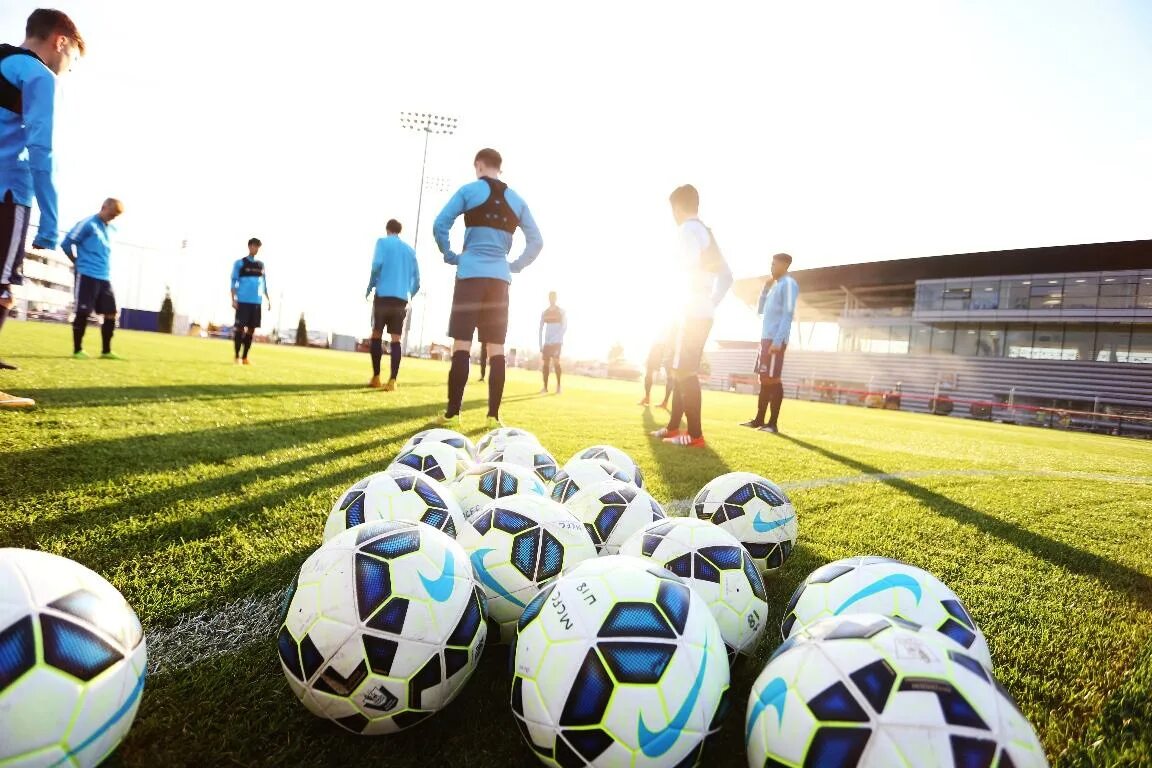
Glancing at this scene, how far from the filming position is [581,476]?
307 cm

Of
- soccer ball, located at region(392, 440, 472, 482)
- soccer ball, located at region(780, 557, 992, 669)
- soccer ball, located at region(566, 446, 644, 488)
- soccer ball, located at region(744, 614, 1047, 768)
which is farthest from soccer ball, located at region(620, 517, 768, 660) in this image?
soccer ball, located at region(392, 440, 472, 482)

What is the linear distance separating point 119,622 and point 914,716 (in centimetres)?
179

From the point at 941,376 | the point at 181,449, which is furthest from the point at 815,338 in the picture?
the point at 181,449

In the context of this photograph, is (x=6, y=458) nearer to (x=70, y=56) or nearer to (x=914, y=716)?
(x=70, y=56)

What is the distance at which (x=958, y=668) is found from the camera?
123 centimetres

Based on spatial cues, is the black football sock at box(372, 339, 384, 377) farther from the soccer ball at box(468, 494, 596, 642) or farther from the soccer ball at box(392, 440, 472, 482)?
the soccer ball at box(468, 494, 596, 642)

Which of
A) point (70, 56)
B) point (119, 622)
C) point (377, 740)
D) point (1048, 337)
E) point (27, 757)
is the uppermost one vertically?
point (1048, 337)

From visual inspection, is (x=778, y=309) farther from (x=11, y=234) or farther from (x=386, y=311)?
(x=11, y=234)

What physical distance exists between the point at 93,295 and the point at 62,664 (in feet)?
33.9

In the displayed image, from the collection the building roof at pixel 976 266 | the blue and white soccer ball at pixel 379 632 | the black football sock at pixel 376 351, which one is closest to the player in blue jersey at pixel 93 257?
the black football sock at pixel 376 351

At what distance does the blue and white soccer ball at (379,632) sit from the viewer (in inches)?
55.3

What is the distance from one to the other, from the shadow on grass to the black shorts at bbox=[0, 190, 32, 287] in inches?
281

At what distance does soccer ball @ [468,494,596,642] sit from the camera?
1.98 m

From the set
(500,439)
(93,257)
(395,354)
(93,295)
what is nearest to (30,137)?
(500,439)
